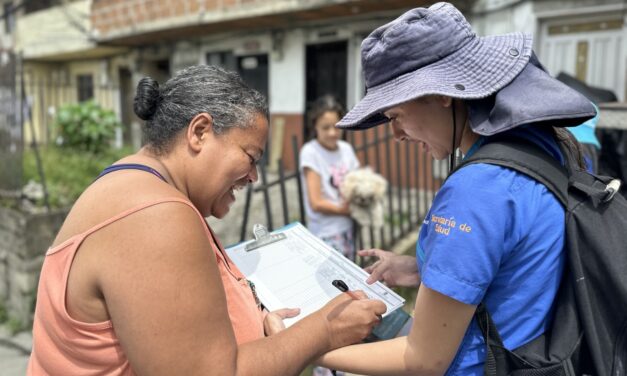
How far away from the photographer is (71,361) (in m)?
1.15

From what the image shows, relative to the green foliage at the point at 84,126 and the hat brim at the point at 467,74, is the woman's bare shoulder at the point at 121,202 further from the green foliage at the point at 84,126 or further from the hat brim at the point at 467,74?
the green foliage at the point at 84,126

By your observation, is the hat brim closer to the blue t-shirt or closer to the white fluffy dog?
the blue t-shirt

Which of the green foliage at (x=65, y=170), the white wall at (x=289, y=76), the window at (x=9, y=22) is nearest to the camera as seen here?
the green foliage at (x=65, y=170)

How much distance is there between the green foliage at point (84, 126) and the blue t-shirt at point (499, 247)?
235 inches

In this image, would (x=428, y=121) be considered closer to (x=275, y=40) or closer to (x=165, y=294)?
(x=165, y=294)

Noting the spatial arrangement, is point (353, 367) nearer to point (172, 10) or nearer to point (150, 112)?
point (150, 112)

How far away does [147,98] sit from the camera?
4.30 feet

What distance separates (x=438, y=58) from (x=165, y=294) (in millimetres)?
861

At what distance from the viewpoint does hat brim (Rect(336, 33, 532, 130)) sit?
1085 millimetres

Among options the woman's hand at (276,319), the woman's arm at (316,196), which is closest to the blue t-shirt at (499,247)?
the woman's hand at (276,319)

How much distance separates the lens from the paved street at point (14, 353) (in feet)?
11.7

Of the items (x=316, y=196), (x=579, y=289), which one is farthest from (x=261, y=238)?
(x=316, y=196)

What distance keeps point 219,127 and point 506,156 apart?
724mm

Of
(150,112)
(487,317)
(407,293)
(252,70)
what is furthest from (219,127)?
(252,70)
